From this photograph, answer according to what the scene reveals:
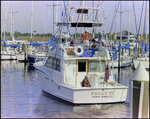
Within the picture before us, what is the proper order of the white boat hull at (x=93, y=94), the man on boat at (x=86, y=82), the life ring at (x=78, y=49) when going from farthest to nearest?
the life ring at (x=78, y=49)
the man on boat at (x=86, y=82)
the white boat hull at (x=93, y=94)

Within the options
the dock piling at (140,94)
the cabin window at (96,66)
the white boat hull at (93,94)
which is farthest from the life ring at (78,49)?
the dock piling at (140,94)

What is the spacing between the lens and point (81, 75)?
1499cm

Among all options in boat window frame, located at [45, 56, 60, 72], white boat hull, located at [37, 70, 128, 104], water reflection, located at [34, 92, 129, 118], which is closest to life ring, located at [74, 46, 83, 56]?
boat window frame, located at [45, 56, 60, 72]

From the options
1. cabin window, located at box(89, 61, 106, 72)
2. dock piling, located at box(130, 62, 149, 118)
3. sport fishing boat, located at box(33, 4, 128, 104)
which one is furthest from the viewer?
cabin window, located at box(89, 61, 106, 72)

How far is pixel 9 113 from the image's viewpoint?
12969 millimetres

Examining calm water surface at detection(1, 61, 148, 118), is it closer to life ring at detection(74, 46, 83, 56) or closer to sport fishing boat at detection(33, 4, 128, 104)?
sport fishing boat at detection(33, 4, 128, 104)

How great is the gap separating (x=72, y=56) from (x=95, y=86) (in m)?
2.10

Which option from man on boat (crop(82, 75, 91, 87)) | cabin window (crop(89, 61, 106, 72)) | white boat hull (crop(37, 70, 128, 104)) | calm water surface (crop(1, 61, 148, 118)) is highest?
cabin window (crop(89, 61, 106, 72))

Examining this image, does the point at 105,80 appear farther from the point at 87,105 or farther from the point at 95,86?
the point at 87,105

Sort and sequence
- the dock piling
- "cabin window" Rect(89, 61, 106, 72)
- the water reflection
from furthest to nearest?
"cabin window" Rect(89, 61, 106, 72) < the water reflection < the dock piling

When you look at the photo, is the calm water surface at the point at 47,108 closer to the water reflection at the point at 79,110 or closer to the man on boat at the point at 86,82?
the water reflection at the point at 79,110

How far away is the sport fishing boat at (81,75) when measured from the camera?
13.4m

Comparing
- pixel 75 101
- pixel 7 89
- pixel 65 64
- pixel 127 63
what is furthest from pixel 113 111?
pixel 127 63

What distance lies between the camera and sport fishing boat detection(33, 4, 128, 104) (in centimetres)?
1335
